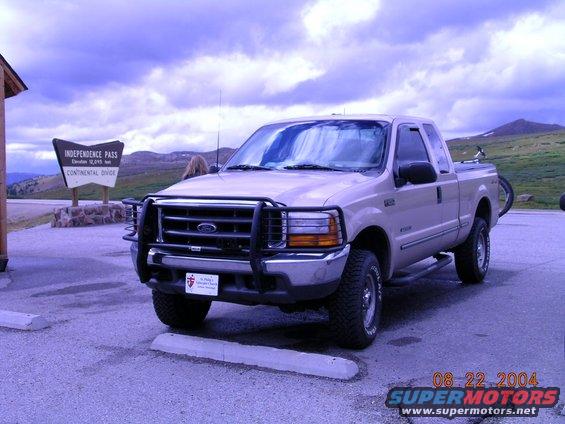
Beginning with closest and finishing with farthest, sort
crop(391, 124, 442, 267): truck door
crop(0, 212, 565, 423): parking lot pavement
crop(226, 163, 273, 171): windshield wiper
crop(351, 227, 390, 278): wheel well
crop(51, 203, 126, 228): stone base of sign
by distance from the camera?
crop(0, 212, 565, 423): parking lot pavement, crop(351, 227, 390, 278): wheel well, crop(391, 124, 442, 267): truck door, crop(226, 163, 273, 171): windshield wiper, crop(51, 203, 126, 228): stone base of sign

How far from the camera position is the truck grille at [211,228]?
571 centimetres

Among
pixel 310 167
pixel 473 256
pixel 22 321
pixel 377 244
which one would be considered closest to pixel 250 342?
pixel 377 244

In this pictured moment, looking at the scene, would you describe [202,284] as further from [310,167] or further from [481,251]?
[481,251]

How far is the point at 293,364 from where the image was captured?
5.60m

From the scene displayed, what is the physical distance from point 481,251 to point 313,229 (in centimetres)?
460

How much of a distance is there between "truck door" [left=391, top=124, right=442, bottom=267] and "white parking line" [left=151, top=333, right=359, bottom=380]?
1759 mm

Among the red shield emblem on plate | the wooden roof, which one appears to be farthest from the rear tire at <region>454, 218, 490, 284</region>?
the wooden roof

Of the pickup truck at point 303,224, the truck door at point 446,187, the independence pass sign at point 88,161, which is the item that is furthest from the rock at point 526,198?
the pickup truck at point 303,224

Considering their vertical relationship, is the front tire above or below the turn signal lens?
below

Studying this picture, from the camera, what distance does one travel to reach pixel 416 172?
22.2 feet

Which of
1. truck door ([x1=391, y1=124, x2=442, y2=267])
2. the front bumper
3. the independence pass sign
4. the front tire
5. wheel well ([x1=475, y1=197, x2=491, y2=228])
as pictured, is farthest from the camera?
the independence pass sign

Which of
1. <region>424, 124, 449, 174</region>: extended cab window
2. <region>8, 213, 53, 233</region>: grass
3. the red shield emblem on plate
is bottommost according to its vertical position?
<region>8, 213, 53, 233</region>: grass

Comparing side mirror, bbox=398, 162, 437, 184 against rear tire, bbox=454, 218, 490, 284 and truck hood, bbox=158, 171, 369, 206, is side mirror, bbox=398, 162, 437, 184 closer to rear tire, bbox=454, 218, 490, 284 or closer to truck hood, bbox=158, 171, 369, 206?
truck hood, bbox=158, 171, 369, 206

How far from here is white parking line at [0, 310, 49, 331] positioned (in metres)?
7.08
